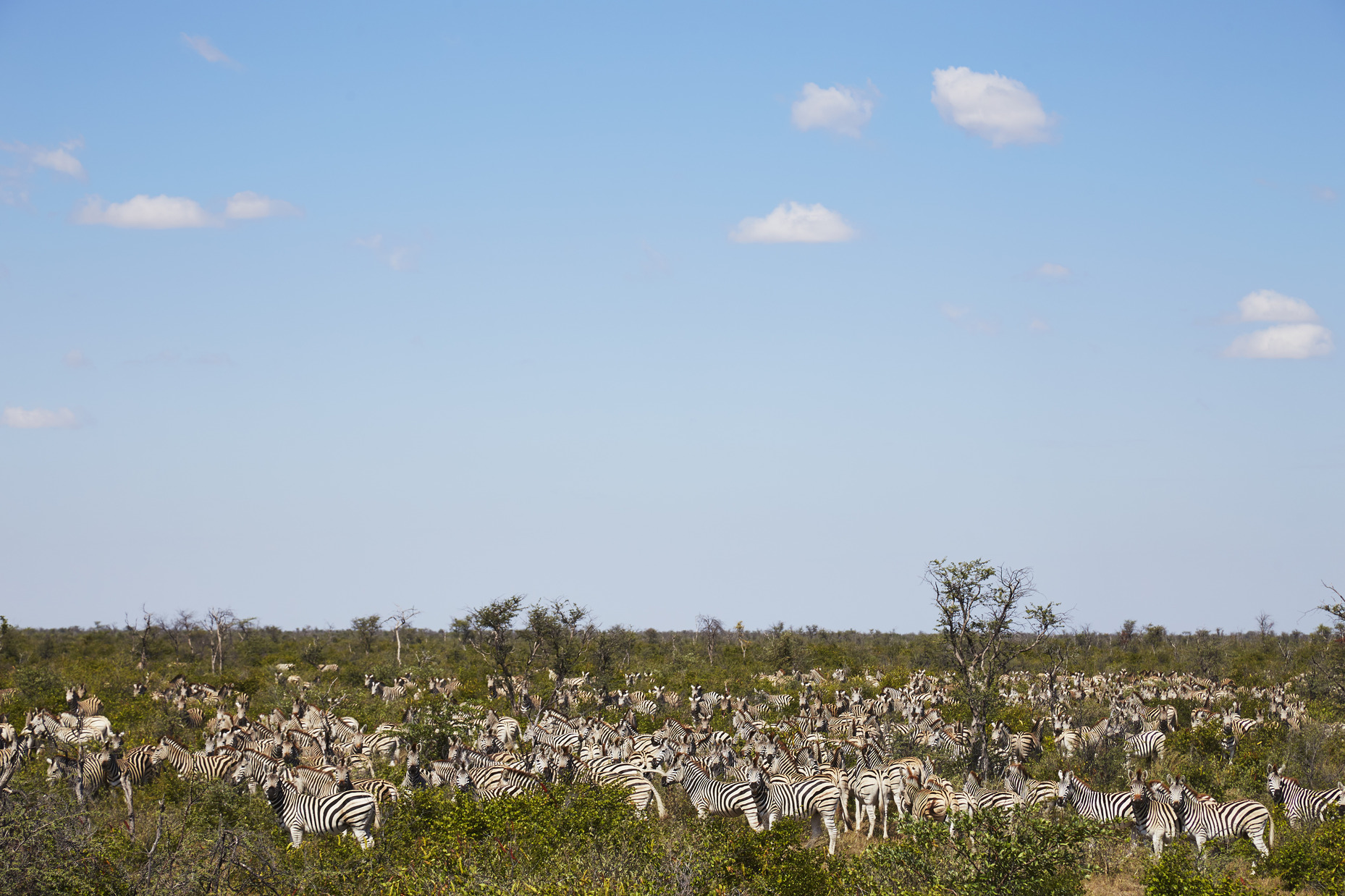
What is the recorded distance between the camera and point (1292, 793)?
70.0 feet

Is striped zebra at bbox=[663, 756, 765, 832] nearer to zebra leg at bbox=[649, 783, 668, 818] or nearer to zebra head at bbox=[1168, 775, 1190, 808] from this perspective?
zebra leg at bbox=[649, 783, 668, 818]

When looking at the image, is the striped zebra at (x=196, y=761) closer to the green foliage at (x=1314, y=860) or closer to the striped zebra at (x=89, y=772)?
the striped zebra at (x=89, y=772)

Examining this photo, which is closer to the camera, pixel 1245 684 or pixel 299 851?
pixel 299 851

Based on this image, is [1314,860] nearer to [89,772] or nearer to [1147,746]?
[1147,746]

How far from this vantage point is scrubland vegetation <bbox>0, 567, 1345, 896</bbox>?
13.1m

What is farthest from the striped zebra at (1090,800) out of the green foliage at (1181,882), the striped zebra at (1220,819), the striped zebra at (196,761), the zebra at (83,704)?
the zebra at (83,704)

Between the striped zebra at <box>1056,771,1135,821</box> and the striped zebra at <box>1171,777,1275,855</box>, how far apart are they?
991mm

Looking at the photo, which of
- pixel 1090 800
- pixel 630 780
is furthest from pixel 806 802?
pixel 1090 800

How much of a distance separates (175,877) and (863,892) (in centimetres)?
876

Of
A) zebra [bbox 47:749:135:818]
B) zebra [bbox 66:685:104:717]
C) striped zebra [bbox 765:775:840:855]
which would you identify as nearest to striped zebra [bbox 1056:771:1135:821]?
striped zebra [bbox 765:775:840:855]

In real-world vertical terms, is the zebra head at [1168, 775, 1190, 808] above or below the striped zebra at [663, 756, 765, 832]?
above

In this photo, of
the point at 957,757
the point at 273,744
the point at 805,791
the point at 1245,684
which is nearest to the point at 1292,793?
the point at 957,757

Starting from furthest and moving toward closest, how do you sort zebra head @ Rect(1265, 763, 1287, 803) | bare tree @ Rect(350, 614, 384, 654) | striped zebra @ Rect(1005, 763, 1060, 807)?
bare tree @ Rect(350, 614, 384, 654) → zebra head @ Rect(1265, 763, 1287, 803) → striped zebra @ Rect(1005, 763, 1060, 807)

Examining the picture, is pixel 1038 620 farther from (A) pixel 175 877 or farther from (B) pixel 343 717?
(A) pixel 175 877
